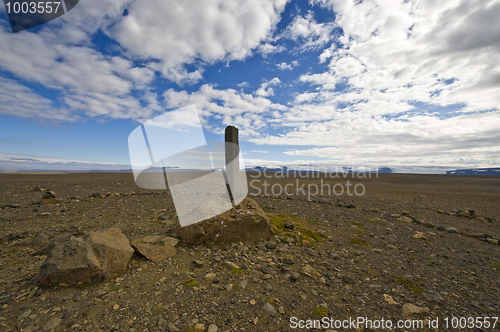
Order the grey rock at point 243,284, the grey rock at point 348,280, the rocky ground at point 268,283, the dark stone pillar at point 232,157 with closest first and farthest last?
1. the rocky ground at point 268,283
2. the grey rock at point 243,284
3. the grey rock at point 348,280
4. the dark stone pillar at point 232,157

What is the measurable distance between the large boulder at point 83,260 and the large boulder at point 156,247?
22.9 inches

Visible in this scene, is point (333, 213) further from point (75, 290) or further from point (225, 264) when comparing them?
point (75, 290)

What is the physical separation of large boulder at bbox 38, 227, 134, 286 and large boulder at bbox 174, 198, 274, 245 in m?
2.12

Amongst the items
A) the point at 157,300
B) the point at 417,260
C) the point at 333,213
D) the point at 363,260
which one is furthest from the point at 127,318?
the point at 333,213

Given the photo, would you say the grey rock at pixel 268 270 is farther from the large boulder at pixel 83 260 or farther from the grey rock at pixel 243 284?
the large boulder at pixel 83 260

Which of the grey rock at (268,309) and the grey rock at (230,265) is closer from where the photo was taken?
the grey rock at (268,309)

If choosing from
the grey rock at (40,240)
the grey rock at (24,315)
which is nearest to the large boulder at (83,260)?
the grey rock at (24,315)

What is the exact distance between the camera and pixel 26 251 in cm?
655

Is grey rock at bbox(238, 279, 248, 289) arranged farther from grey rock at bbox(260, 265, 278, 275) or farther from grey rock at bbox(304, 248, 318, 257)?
grey rock at bbox(304, 248, 318, 257)

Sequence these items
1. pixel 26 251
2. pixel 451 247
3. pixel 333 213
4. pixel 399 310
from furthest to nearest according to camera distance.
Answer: pixel 333 213, pixel 451 247, pixel 26 251, pixel 399 310

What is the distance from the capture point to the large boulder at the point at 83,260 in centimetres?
458

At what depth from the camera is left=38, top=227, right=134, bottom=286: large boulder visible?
15.0 ft

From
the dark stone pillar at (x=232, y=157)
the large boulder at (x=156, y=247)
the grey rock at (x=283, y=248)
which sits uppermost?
the dark stone pillar at (x=232, y=157)

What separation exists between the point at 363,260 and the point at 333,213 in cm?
624
